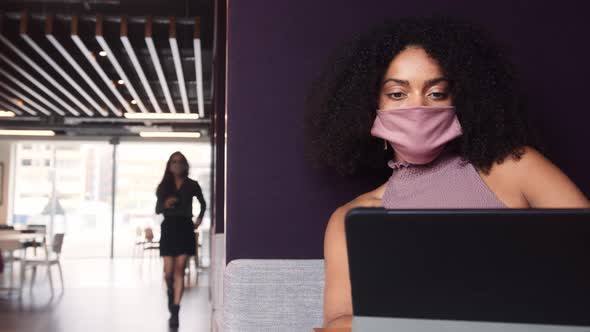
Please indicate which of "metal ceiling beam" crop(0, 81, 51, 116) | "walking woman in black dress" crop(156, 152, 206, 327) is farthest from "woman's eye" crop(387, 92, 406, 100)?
"metal ceiling beam" crop(0, 81, 51, 116)

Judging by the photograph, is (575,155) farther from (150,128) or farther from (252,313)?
(150,128)

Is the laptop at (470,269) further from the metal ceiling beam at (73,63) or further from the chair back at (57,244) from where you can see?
the chair back at (57,244)

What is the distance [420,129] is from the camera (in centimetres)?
133

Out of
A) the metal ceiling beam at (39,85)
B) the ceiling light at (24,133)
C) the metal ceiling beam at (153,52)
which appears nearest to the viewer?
the metal ceiling beam at (153,52)

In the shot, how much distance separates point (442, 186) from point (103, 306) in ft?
21.5

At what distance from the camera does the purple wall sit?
1857mm

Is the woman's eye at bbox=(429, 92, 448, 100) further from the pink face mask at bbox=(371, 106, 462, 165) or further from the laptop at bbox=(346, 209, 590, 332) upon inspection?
the laptop at bbox=(346, 209, 590, 332)

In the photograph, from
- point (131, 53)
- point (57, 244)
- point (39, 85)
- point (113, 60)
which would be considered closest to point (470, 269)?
point (131, 53)

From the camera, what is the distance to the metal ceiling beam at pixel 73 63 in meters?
6.49

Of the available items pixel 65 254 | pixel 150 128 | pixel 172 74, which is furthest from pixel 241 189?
pixel 65 254

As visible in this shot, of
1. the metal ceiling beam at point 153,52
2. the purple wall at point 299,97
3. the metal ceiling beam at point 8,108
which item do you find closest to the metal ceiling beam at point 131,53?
the metal ceiling beam at point 153,52

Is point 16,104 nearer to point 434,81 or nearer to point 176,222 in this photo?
point 176,222

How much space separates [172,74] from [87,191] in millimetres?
6985

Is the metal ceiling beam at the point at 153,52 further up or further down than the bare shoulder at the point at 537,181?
further up
